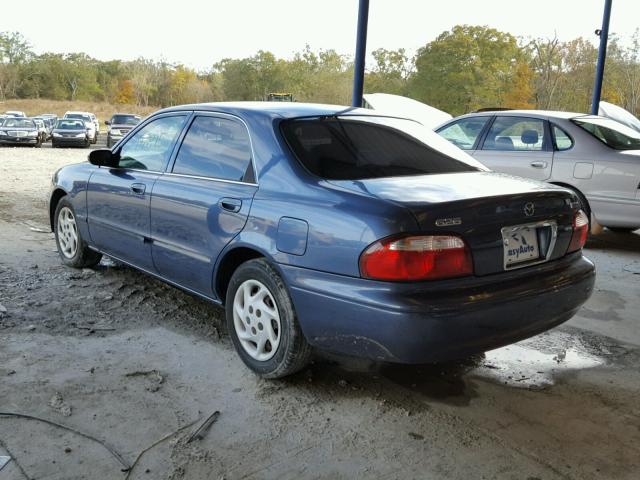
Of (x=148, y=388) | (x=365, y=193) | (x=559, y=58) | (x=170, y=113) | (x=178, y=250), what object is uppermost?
(x=559, y=58)

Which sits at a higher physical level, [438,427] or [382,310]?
[382,310]

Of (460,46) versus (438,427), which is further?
(460,46)

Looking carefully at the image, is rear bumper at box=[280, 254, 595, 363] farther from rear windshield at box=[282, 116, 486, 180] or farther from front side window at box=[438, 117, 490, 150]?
front side window at box=[438, 117, 490, 150]

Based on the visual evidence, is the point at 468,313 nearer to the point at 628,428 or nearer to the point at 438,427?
the point at 438,427

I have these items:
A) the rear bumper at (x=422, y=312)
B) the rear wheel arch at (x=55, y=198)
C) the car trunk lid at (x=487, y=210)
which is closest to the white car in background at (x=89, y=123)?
the rear wheel arch at (x=55, y=198)

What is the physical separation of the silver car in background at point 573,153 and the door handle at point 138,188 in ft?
15.3

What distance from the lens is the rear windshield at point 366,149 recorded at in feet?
10.6

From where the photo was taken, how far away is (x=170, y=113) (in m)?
4.26

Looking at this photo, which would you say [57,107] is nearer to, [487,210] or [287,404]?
[287,404]

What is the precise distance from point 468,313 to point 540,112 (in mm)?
5469

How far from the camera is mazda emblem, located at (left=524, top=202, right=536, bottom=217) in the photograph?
9.77 feet

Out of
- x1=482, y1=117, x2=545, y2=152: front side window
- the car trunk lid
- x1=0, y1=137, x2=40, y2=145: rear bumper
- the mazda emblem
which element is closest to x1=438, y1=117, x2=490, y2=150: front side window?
x1=482, y1=117, x2=545, y2=152: front side window

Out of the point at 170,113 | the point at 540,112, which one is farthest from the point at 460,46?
the point at 170,113

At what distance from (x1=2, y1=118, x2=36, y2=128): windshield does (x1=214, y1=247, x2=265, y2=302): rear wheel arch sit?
25.8 meters
